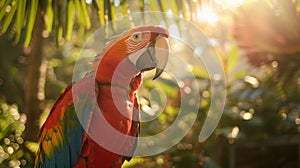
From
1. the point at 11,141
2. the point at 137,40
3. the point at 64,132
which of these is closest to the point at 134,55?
the point at 137,40

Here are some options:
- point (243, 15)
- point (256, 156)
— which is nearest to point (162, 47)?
point (243, 15)

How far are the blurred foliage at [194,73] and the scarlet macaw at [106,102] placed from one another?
0.57 meters

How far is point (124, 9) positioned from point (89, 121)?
78cm

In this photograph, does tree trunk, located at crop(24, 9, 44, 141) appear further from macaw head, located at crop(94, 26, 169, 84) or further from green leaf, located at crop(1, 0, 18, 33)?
macaw head, located at crop(94, 26, 169, 84)

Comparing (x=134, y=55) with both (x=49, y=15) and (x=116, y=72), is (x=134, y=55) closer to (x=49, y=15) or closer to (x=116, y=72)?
(x=116, y=72)

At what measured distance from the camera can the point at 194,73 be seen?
3086 millimetres

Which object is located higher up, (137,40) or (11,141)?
(137,40)

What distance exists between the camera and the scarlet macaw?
100 cm

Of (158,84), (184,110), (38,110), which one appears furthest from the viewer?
(158,84)

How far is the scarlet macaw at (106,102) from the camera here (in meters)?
1.00

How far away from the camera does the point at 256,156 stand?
14.0 ft

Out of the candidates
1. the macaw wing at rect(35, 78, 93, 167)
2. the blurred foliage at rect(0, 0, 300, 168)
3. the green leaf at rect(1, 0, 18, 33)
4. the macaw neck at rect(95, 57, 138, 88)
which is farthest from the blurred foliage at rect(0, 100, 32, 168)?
the macaw neck at rect(95, 57, 138, 88)

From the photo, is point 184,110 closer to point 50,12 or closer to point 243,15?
point 243,15

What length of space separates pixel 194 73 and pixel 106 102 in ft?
6.89
